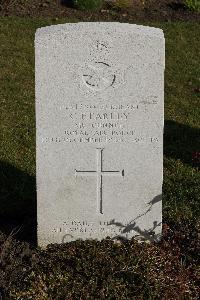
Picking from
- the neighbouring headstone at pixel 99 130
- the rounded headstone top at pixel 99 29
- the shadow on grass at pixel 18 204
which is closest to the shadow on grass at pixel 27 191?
the shadow on grass at pixel 18 204

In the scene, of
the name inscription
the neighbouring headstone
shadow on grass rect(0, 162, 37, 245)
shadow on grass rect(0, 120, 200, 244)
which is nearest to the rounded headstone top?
the neighbouring headstone

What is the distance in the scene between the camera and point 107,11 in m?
12.7

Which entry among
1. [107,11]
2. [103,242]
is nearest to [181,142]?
[103,242]

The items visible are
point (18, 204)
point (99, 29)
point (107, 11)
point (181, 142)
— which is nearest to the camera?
point (99, 29)

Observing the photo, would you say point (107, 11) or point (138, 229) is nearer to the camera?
point (138, 229)

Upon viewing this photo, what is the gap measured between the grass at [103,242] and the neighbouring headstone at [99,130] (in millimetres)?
220

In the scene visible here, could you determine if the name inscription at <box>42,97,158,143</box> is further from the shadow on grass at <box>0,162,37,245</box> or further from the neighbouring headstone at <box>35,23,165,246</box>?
the shadow on grass at <box>0,162,37,245</box>

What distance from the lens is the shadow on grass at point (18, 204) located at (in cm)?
538

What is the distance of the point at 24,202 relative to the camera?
5922 millimetres

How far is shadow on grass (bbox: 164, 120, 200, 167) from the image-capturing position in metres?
7.04

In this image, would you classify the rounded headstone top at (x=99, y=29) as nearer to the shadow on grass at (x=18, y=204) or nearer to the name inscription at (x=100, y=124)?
the name inscription at (x=100, y=124)

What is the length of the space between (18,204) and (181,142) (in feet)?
8.08

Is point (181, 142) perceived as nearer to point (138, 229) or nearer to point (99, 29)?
point (138, 229)

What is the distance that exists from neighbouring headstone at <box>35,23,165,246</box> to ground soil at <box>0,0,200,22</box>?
311 inches
